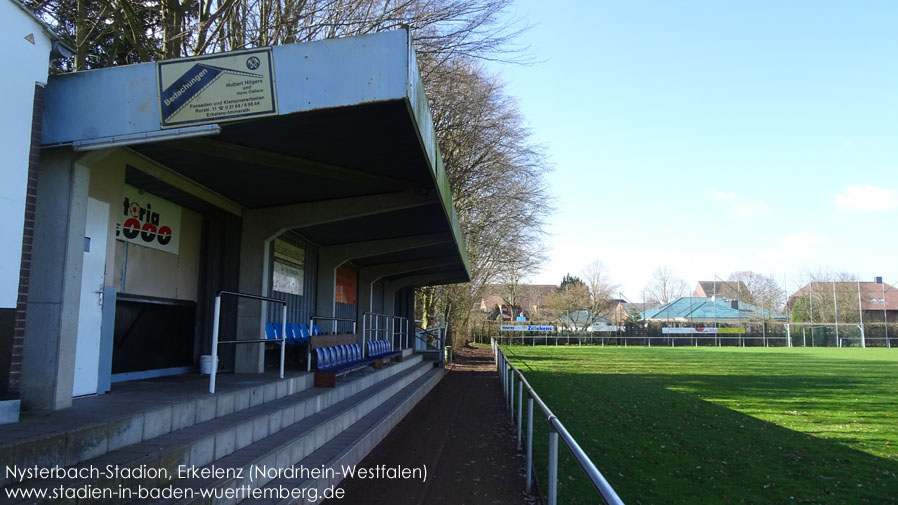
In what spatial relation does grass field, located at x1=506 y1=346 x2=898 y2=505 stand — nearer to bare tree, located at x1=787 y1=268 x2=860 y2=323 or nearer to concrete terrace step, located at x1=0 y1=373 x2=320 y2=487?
concrete terrace step, located at x1=0 y1=373 x2=320 y2=487

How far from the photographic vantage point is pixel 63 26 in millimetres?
11750

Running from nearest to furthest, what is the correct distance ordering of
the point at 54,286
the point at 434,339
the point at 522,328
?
the point at 54,286, the point at 434,339, the point at 522,328

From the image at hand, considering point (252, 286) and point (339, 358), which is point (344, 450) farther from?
point (339, 358)

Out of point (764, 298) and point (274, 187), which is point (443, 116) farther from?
point (764, 298)

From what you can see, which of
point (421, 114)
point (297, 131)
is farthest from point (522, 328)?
point (297, 131)

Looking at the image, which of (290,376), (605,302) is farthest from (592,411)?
(605,302)

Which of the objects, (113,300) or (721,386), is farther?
(721,386)

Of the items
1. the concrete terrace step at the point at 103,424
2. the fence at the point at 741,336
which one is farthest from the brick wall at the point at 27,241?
the fence at the point at 741,336

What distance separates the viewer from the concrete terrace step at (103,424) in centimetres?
354

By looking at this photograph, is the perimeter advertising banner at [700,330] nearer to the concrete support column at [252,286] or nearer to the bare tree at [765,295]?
the bare tree at [765,295]

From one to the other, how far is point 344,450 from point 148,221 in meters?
4.35

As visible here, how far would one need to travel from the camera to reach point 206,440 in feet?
15.1

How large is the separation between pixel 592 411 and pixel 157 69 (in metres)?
9.57

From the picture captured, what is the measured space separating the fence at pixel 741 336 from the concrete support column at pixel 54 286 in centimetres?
4885
